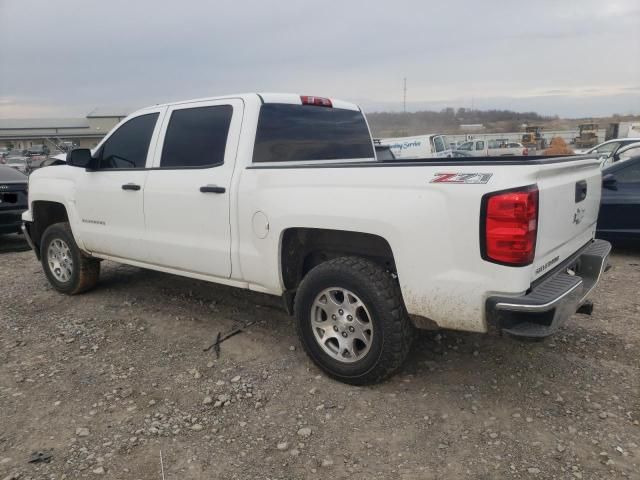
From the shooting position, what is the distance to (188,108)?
170 inches

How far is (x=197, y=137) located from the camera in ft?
13.6

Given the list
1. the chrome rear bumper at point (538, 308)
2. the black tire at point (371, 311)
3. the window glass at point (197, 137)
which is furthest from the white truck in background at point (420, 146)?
the chrome rear bumper at point (538, 308)

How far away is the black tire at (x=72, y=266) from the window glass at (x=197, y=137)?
171 centimetres

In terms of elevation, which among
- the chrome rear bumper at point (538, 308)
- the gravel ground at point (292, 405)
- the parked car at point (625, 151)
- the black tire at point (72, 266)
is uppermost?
the parked car at point (625, 151)

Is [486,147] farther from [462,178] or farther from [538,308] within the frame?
[538,308]

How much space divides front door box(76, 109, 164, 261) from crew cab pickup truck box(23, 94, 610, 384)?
17 mm

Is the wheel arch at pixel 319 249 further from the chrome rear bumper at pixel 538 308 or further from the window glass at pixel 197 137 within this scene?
the window glass at pixel 197 137

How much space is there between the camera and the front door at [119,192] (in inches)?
179

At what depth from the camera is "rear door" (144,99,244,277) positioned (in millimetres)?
3871

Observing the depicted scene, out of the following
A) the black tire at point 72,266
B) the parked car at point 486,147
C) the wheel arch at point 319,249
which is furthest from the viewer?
the parked car at point 486,147

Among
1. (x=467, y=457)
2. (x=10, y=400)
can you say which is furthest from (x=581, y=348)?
(x=10, y=400)

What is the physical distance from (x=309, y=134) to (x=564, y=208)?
2.12 m

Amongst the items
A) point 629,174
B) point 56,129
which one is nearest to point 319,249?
point 629,174

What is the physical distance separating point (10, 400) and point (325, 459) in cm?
221
